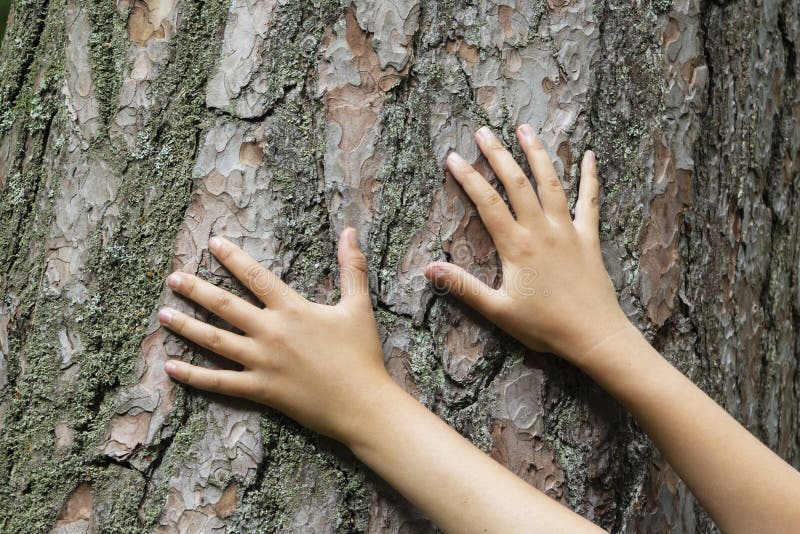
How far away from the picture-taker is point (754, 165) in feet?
4.16

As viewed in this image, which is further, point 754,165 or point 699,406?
point 754,165

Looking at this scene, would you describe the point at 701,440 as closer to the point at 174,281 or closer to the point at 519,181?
the point at 519,181

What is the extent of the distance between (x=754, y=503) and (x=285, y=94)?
92 centimetres

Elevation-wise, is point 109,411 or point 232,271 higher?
point 232,271

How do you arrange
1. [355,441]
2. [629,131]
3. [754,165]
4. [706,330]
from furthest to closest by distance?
[754,165] < [706,330] < [629,131] < [355,441]

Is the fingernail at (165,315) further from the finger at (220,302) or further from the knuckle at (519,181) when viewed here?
the knuckle at (519,181)

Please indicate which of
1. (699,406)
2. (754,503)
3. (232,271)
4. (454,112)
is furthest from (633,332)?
(232,271)

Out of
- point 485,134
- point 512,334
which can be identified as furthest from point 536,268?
point 485,134

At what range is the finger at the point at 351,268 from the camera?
0.95 metres

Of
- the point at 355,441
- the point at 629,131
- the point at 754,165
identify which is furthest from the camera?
the point at 754,165

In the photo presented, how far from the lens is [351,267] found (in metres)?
0.95

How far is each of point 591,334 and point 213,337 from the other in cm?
56

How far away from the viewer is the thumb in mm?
949

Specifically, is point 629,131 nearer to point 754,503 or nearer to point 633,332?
point 633,332
